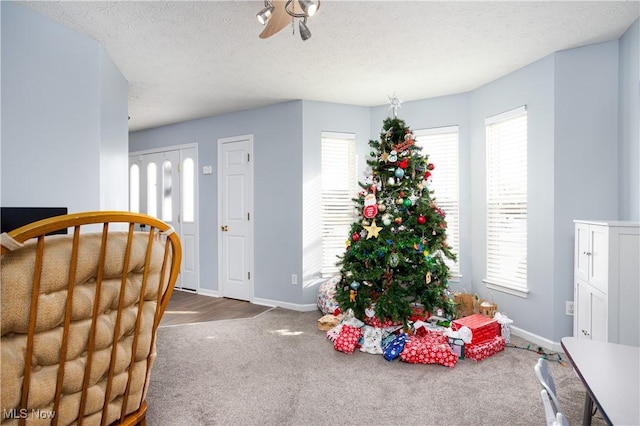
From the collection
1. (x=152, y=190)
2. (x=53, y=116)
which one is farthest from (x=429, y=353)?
(x=152, y=190)

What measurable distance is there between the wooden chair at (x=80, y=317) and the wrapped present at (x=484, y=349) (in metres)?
2.53

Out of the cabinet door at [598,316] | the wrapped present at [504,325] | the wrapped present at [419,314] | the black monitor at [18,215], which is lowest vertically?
the wrapped present at [504,325]

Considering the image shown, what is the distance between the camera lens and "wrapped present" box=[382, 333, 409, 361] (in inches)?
114

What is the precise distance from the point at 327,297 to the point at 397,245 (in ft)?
4.53

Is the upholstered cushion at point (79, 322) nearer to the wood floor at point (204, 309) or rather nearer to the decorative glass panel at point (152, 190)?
the wood floor at point (204, 309)

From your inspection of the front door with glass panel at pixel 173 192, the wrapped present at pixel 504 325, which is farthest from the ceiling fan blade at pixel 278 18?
the front door with glass panel at pixel 173 192

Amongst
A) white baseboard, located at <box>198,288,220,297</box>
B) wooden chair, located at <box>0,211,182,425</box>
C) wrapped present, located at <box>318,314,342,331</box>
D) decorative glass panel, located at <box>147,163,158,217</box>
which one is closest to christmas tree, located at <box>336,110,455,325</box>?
wrapped present, located at <box>318,314,342,331</box>

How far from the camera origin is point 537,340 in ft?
10.6

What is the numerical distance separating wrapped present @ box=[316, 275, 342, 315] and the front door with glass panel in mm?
2186

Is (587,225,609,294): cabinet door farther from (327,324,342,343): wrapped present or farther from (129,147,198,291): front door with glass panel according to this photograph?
(129,147,198,291): front door with glass panel

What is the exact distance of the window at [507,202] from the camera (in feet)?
11.4

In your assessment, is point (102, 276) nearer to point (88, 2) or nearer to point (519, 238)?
point (88, 2)

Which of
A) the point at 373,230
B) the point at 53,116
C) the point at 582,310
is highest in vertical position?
the point at 53,116

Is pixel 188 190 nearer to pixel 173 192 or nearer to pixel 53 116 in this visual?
pixel 173 192
